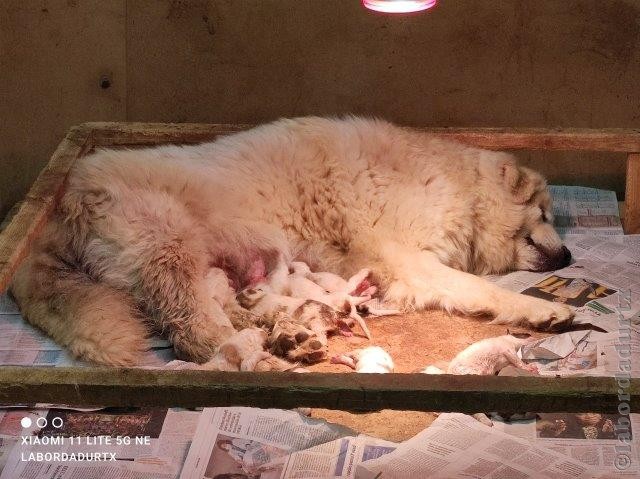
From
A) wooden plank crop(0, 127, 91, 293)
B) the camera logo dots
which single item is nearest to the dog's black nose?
wooden plank crop(0, 127, 91, 293)

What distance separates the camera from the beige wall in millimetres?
4527

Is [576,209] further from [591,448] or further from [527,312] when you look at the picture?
[591,448]

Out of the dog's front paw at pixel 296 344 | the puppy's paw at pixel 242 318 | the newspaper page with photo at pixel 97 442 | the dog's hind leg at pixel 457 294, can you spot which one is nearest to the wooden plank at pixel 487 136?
the dog's hind leg at pixel 457 294

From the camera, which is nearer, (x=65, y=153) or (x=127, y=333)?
(x=127, y=333)

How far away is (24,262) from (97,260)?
0.97 feet

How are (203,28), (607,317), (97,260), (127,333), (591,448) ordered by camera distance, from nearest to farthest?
(591,448) → (127,333) → (97,260) → (607,317) → (203,28)

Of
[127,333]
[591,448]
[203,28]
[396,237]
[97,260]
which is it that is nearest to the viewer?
[591,448]

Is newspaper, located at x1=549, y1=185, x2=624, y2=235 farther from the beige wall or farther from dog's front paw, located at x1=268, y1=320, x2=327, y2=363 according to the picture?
dog's front paw, located at x1=268, y1=320, x2=327, y2=363

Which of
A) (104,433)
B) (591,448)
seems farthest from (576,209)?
(104,433)

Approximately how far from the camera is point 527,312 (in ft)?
11.7

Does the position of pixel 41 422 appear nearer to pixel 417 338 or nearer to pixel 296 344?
pixel 296 344

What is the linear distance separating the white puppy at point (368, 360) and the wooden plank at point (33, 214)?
4.05 ft

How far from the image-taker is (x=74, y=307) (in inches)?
125

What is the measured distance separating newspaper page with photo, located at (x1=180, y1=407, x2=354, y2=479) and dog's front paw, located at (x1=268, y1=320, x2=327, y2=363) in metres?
0.50
